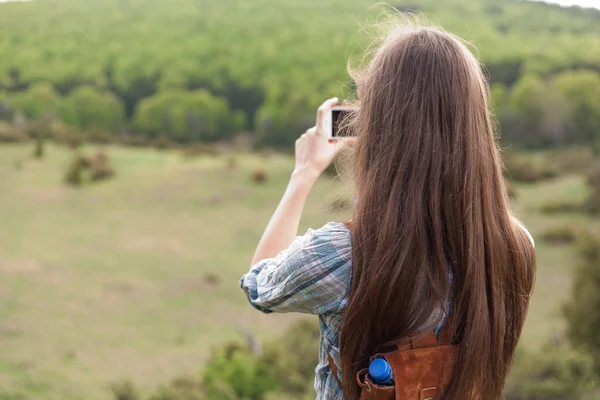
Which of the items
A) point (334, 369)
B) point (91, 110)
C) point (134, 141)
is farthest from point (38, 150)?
point (334, 369)

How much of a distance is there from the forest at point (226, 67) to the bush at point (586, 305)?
1944 cm

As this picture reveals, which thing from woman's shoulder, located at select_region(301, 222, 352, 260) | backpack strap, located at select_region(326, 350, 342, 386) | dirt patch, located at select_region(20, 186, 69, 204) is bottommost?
dirt patch, located at select_region(20, 186, 69, 204)

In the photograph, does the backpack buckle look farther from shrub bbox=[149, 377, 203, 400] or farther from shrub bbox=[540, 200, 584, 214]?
shrub bbox=[540, 200, 584, 214]

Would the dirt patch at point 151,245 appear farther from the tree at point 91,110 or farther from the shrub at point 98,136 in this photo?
the tree at point 91,110

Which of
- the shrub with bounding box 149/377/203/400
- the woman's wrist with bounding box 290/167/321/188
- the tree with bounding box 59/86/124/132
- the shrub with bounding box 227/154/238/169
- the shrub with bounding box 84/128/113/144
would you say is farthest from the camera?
the tree with bounding box 59/86/124/132

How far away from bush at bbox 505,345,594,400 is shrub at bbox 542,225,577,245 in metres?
9.59

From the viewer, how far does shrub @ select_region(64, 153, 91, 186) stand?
63.5 ft

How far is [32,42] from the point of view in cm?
3030

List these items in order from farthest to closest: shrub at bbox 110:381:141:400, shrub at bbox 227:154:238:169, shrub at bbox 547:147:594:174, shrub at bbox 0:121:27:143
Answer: shrub at bbox 547:147:594:174 → shrub at bbox 0:121:27:143 → shrub at bbox 227:154:238:169 → shrub at bbox 110:381:141:400

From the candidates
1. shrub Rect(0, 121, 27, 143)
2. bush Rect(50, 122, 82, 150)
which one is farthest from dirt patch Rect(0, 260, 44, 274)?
bush Rect(50, 122, 82, 150)

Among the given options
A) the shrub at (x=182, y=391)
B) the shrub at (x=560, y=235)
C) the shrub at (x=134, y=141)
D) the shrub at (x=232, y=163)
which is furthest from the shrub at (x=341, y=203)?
the shrub at (x=134, y=141)

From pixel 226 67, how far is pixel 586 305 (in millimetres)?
30646

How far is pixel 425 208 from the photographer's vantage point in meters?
1.12

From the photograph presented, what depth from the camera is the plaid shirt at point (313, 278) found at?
1.10 metres
